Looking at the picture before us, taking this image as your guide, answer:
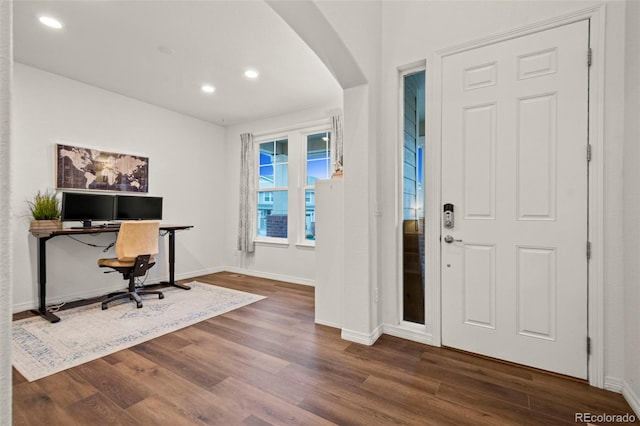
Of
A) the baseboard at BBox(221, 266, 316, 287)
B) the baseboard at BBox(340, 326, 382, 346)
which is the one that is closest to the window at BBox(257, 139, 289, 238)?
the baseboard at BBox(221, 266, 316, 287)

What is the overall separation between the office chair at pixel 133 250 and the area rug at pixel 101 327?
240mm

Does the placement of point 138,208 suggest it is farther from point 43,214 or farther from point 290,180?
point 290,180

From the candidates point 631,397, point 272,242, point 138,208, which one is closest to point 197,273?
point 272,242

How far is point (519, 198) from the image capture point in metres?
2.13

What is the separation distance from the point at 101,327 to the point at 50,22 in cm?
274

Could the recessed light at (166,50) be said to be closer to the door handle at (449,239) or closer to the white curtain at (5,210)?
the white curtain at (5,210)

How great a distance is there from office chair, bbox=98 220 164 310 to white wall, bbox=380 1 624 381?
2750 mm

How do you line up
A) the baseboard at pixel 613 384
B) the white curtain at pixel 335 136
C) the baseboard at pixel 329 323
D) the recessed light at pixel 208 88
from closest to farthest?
the baseboard at pixel 613 384
the baseboard at pixel 329 323
the recessed light at pixel 208 88
the white curtain at pixel 335 136

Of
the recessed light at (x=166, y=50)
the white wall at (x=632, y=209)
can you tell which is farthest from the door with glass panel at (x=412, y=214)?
the recessed light at (x=166, y=50)

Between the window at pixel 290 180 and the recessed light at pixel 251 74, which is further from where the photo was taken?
the window at pixel 290 180

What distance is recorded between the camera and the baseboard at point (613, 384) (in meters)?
1.83

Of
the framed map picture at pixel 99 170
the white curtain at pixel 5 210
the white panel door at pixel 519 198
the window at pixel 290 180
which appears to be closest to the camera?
the white curtain at pixel 5 210

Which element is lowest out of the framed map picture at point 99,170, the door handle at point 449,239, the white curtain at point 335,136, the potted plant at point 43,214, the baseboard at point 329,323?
the baseboard at point 329,323

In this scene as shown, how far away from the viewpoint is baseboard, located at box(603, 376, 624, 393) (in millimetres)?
1832
